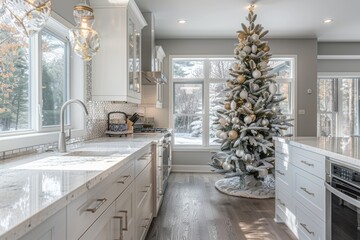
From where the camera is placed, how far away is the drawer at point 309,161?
1923 millimetres

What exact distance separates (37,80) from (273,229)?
103 inches

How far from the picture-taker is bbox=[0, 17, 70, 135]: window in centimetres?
180

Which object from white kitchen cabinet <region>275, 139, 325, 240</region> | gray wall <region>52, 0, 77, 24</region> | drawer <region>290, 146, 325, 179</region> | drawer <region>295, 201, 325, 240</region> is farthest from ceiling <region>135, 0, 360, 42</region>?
drawer <region>295, 201, 325, 240</region>

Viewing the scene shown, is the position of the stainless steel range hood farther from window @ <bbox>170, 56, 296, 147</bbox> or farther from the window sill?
the window sill

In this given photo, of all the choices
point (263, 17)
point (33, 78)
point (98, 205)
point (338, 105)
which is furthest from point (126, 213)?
point (338, 105)

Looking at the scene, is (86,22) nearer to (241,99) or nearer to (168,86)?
(241,99)

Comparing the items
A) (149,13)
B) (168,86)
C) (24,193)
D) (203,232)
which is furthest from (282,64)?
(24,193)

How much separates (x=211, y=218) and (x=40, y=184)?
7.95 ft

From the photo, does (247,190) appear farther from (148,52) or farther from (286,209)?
(148,52)

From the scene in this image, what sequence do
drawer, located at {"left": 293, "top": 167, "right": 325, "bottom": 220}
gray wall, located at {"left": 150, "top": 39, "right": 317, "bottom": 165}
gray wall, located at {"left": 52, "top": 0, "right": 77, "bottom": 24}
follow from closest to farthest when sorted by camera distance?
1. drawer, located at {"left": 293, "top": 167, "right": 325, "bottom": 220}
2. gray wall, located at {"left": 52, "top": 0, "right": 77, "bottom": 24}
3. gray wall, located at {"left": 150, "top": 39, "right": 317, "bottom": 165}

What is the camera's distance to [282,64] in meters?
5.79

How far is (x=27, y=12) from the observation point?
1313mm

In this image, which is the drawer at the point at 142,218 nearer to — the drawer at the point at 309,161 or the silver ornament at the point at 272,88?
the drawer at the point at 309,161

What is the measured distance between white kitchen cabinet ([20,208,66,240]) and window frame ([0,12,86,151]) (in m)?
0.96
